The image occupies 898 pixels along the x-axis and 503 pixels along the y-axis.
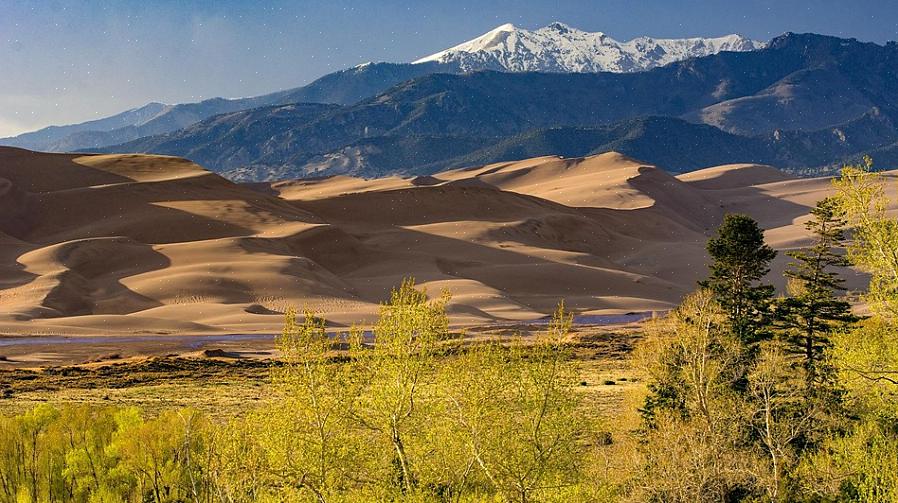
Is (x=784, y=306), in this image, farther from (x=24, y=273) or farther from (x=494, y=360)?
(x=24, y=273)

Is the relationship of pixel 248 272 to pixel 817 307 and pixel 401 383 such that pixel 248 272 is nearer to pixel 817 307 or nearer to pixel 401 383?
pixel 817 307

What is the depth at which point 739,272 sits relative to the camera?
49812mm

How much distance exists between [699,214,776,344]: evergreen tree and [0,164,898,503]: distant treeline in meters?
0.11

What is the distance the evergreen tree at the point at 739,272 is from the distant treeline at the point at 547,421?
0.35ft

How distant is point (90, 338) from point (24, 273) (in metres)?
41.4

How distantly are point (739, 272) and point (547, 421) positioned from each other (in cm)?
2415

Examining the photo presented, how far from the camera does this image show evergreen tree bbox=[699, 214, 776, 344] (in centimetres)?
4819

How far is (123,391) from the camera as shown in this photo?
78500 mm

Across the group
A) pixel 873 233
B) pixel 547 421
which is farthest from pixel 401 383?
pixel 873 233

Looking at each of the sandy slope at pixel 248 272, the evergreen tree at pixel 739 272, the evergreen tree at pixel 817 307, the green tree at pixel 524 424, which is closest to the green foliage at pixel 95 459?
the green tree at pixel 524 424

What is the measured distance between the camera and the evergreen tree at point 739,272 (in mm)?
48188

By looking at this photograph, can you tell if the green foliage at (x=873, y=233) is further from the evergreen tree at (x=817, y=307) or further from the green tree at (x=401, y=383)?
the evergreen tree at (x=817, y=307)

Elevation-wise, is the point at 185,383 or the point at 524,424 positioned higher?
the point at 524,424

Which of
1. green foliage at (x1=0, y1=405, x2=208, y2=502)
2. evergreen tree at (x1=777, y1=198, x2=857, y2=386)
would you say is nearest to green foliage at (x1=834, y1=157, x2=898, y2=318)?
evergreen tree at (x1=777, y1=198, x2=857, y2=386)
